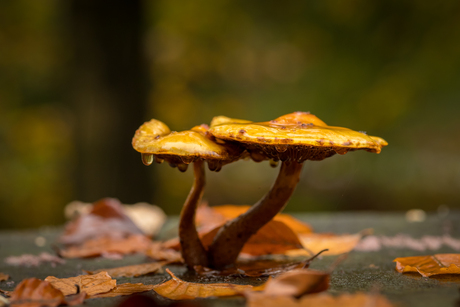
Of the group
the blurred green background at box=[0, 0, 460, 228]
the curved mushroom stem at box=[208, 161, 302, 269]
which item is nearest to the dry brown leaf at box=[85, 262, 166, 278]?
the curved mushroom stem at box=[208, 161, 302, 269]

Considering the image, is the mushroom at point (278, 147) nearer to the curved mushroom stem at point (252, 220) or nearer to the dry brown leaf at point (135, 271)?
the curved mushroom stem at point (252, 220)

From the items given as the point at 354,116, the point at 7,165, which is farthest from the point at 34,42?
the point at 354,116

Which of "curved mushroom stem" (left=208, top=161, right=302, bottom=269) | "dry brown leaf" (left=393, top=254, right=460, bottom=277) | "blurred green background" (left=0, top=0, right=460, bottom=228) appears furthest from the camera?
"blurred green background" (left=0, top=0, right=460, bottom=228)

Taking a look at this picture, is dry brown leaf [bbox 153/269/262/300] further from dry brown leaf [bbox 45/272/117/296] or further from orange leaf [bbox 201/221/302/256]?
orange leaf [bbox 201/221/302/256]

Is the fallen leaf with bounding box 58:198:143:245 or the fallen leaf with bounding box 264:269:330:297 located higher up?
the fallen leaf with bounding box 264:269:330:297

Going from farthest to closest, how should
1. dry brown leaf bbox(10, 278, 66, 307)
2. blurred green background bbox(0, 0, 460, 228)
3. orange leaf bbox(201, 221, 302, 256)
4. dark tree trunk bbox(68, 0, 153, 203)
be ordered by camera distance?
blurred green background bbox(0, 0, 460, 228) → dark tree trunk bbox(68, 0, 153, 203) → orange leaf bbox(201, 221, 302, 256) → dry brown leaf bbox(10, 278, 66, 307)

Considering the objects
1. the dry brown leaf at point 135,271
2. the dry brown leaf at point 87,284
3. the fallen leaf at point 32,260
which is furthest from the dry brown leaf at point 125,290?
the fallen leaf at point 32,260

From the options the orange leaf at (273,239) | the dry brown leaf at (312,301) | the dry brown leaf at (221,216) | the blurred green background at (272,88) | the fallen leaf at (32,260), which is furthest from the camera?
the blurred green background at (272,88)
